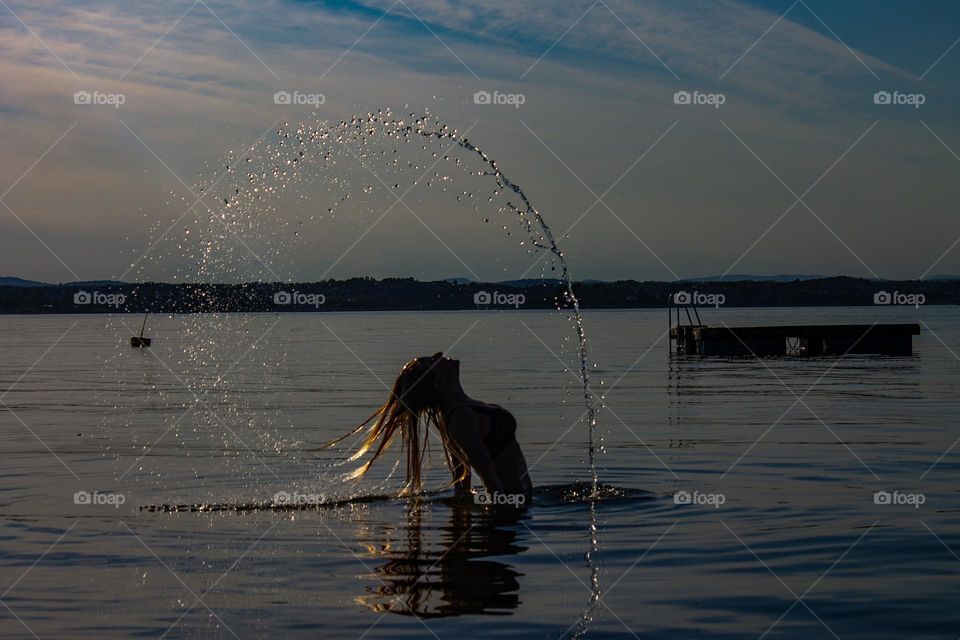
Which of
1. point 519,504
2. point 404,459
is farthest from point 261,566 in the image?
point 404,459

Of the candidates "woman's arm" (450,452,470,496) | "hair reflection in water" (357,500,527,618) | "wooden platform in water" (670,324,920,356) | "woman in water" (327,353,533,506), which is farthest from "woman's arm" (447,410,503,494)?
"wooden platform in water" (670,324,920,356)

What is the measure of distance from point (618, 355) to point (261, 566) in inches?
2136

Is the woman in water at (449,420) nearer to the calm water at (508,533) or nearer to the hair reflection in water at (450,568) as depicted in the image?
the hair reflection in water at (450,568)

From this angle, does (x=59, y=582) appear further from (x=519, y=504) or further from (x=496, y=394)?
(x=496, y=394)

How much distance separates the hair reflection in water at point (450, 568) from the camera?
10836 millimetres

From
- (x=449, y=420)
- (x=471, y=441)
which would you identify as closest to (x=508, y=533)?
(x=471, y=441)

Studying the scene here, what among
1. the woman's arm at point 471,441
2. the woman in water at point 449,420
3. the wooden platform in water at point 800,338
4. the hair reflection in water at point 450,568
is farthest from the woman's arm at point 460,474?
the wooden platform in water at point 800,338

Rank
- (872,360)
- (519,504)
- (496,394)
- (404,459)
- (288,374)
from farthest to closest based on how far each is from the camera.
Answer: (872,360) → (288,374) → (496,394) → (404,459) → (519,504)

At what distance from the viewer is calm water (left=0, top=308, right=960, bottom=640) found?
34.4 feet

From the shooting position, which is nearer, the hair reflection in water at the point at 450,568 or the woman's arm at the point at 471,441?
the hair reflection in water at the point at 450,568

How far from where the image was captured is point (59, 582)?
1202cm

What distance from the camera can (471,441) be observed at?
45.9 feet

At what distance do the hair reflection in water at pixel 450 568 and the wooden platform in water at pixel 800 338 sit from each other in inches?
2193

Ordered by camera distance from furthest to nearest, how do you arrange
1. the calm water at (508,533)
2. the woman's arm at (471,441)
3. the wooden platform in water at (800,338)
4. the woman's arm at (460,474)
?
1. the wooden platform in water at (800,338)
2. the woman's arm at (460,474)
3. the woman's arm at (471,441)
4. the calm water at (508,533)
